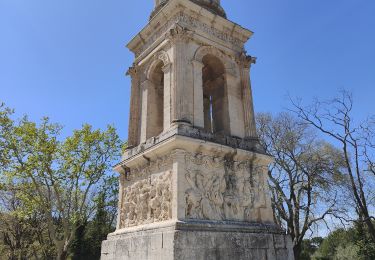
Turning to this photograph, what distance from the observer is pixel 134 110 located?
9328mm

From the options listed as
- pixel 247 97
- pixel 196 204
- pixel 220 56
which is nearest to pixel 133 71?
pixel 220 56

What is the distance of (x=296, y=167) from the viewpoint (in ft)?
62.7

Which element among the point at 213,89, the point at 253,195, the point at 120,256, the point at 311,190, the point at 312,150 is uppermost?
the point at 312,150

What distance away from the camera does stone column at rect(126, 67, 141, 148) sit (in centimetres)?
898

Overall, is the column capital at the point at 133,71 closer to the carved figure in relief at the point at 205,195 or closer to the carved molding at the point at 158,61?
the carved molding at the point at 158,61

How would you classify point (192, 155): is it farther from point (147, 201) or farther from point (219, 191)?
point (147, 201)

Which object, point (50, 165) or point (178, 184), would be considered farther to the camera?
point (50, 165)

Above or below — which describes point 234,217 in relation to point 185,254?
above

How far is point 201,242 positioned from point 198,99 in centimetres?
357

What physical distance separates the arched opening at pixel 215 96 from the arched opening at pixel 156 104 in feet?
4.69

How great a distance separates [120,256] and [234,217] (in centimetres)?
283

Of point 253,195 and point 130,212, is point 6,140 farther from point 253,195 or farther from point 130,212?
point 253,195

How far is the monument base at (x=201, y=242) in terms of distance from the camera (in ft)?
19.4

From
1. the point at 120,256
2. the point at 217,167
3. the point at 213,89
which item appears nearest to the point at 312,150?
A: the point at 213,89
